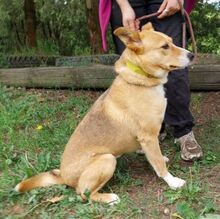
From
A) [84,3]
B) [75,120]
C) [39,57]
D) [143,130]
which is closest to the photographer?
[143,130]

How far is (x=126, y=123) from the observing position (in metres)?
3.62

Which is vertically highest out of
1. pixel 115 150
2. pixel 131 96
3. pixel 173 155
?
pixel 131 96

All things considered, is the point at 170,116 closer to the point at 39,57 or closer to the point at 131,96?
the point at 131,96

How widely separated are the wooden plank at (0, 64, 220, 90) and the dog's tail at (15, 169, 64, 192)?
8.82 ft

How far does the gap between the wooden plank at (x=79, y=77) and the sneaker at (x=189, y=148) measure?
1734 mm

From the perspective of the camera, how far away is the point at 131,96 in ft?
11.8

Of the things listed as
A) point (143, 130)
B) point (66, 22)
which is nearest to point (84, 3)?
point (66, 22)

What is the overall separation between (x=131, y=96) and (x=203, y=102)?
2.17 metres

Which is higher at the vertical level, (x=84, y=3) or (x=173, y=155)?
(x=84, y=3)

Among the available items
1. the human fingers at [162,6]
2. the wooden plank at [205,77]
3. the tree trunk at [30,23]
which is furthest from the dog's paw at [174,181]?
the tree trunk at [30,23]

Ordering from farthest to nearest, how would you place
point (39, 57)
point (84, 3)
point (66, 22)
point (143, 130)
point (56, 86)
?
point (66, 22), point (84, 3), point (39, 57), point (56, 86), point (143, 130)

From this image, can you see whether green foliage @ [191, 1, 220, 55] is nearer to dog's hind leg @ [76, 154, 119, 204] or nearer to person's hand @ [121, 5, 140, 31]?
person's hand @ [121, 5, 140, 31]

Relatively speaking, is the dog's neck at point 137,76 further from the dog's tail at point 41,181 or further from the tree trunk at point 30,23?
the tree trunk at point 30,23

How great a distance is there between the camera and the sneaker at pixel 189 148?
398cm
